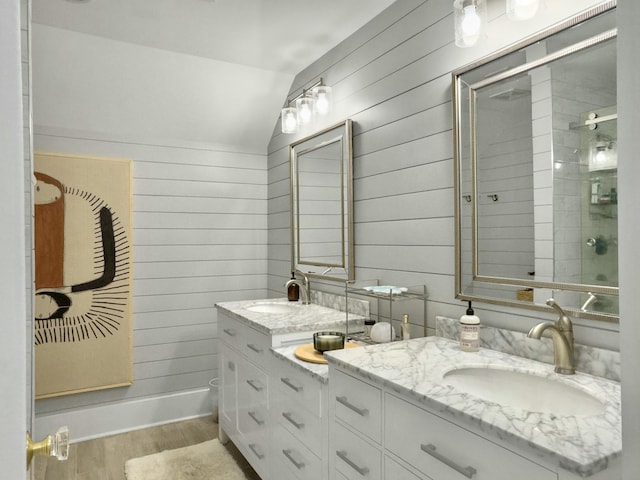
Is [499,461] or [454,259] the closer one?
[499,461]

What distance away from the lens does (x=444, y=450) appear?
3.87 ft

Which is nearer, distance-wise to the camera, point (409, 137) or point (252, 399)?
point (409, 137)

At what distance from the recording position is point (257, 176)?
12.3 feet

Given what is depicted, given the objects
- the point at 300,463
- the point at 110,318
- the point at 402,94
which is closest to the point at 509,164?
the point at 402,94

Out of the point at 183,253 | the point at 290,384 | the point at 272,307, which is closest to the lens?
the point at 290,384

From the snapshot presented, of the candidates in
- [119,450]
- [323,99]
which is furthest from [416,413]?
[119,450]

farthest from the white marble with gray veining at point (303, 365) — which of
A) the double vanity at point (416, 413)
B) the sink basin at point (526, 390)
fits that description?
the sink basin at point (526, 390)

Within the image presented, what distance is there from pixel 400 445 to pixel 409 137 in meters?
1.43

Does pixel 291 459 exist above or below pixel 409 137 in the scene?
below

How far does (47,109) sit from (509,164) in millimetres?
2822

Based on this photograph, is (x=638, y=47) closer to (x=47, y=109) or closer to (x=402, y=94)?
(x=402, y=94)

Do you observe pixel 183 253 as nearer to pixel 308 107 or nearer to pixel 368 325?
pixel 308 107

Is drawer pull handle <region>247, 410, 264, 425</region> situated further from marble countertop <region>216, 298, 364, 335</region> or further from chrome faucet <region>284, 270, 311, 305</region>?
chrome faucet <region>284, 270, 311, 305</region>

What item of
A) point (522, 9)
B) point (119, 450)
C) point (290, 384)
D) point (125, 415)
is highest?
point (522, 9)
